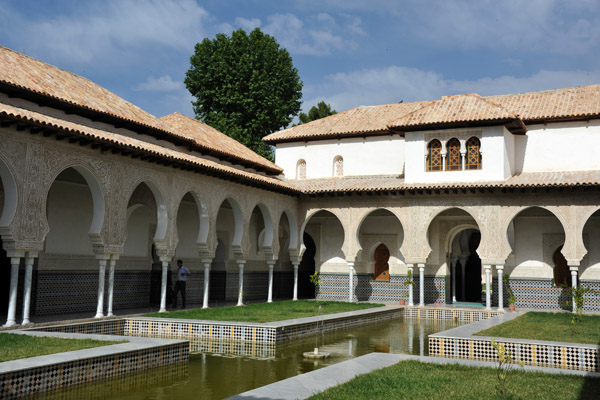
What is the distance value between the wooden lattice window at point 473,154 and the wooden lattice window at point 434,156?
0.84 metres

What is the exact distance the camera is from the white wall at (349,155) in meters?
20.8

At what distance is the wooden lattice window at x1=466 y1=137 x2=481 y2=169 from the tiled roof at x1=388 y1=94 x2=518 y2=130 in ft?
2.68

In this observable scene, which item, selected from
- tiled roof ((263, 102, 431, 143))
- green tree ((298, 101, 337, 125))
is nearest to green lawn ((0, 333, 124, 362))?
tiled roof ((263, 102, 431, 143))

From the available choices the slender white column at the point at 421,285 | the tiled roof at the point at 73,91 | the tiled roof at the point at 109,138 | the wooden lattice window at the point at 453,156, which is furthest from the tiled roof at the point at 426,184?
the tiled roof at the point at 73,91

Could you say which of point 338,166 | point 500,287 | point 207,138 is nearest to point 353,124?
point 338,166

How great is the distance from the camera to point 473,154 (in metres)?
18.1

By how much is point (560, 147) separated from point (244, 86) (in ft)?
55.0

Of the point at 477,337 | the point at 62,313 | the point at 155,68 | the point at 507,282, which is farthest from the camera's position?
the point at 155,68

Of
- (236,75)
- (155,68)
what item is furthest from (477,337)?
(236,75)

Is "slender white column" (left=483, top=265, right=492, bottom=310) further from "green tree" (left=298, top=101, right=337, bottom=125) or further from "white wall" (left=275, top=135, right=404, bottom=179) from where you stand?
"green tree" (left=298, top=101, right=337, bottom=125)

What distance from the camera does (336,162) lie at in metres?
22.0

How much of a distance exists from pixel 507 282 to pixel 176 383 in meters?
13.5

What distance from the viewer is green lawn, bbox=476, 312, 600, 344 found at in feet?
31.9

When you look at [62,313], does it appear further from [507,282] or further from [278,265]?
[507,282]
